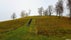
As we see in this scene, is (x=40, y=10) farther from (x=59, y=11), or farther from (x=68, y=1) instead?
(x=68, y=1)

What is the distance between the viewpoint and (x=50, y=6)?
128 metres

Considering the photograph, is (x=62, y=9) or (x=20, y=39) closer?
(x=20, y=39)

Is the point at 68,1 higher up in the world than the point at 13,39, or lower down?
higher up

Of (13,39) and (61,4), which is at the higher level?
(61,4)

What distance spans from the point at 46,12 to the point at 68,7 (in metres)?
41.2

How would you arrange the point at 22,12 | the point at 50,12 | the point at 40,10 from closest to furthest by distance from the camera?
the point at 50,12, the point at 40,10, the point at 22,12

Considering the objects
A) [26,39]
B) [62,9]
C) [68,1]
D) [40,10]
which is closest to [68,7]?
[68,1]

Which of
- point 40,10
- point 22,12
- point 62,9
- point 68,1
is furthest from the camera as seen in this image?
point 22,12

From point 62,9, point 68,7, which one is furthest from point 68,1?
point 62,9

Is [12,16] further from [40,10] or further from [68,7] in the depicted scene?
[68,7]

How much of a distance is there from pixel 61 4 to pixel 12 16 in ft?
190

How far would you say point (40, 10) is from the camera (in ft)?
446

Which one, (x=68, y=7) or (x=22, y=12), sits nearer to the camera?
(x=68, y=7)

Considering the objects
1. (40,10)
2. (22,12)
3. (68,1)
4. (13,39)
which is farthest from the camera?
(22,12)
